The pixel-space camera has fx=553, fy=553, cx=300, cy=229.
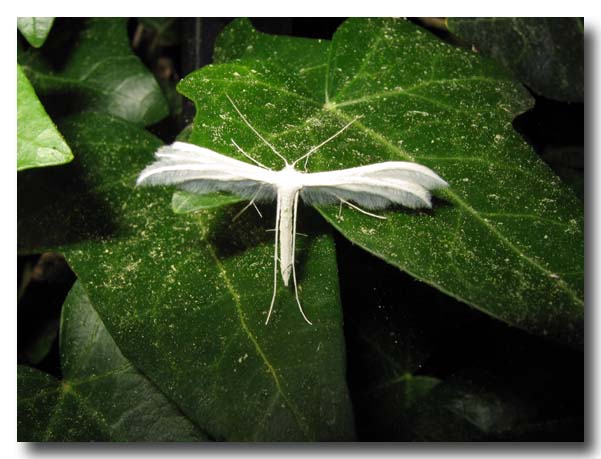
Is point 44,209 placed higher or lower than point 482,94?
lower

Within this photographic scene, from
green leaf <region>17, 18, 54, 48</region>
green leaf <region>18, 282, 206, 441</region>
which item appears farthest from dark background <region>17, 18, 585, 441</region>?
green leaf <region>17, 18, 54, 48</region>

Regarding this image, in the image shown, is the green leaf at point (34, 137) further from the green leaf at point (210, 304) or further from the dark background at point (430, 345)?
the dark background at point (430, 345)

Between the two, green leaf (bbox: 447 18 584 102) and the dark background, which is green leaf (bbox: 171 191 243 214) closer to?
the dark background

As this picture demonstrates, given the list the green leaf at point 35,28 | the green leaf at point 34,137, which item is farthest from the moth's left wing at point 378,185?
the green leaf at point 35,28

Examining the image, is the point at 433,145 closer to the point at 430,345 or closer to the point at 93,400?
the point at 430,345

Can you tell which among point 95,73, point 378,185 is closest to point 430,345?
point 378,185
